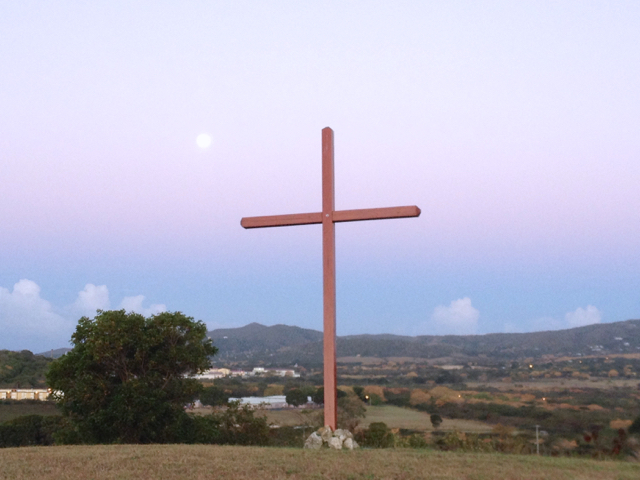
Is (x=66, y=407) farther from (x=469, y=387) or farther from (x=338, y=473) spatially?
(x=469, y=387)

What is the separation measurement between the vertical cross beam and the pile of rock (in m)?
0.25

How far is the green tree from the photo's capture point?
56.8 ft

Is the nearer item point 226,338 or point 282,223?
point 282,223

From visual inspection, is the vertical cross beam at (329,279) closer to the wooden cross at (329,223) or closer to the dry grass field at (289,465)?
the wooden cross at (329,223)

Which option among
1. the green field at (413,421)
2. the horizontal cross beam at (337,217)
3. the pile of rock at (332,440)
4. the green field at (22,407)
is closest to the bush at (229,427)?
the pile of rock at (332,440)

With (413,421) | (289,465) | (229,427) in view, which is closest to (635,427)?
(413,421)

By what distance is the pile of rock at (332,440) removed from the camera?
13.3m

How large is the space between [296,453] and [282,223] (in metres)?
5.32

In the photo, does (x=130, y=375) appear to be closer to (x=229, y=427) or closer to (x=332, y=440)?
(x=229, y=427)

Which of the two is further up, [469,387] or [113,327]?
[113,327]

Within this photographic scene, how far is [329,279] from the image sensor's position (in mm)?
14359

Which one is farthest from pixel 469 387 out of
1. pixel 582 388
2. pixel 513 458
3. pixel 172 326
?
pixel 513 458

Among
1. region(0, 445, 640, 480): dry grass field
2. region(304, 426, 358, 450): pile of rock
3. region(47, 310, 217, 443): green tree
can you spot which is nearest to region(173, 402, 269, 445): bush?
region(47, 310, 217, 443): green tree

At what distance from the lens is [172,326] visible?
1864 cm
